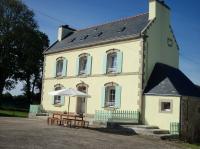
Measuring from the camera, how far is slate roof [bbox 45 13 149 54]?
78.1 feet

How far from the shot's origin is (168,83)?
21016 millimetres

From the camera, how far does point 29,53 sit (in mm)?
41281

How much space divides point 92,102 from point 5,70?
62.6 feet

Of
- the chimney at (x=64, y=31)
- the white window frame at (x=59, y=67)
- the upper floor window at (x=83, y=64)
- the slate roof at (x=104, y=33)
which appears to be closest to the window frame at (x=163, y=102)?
the slate roof at (x=104, y=33)

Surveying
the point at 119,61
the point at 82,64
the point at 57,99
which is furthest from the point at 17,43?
the point at 119,61

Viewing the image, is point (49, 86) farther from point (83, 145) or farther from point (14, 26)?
point (83, 145)

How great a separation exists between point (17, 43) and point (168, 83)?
80.6ft

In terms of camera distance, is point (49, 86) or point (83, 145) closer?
point (83, 145)

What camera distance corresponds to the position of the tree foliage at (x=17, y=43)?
129ft

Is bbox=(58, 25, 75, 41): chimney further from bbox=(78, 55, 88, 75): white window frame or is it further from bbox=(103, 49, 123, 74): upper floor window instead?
bbox=(103, 49, 123, 74): upper floor window

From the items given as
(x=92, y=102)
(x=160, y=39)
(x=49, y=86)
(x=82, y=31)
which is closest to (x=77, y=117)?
(x=92, y=102)

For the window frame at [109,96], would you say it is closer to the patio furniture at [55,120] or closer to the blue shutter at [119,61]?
the blue shutter at [119,61]

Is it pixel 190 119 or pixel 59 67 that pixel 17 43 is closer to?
pixel 59 67

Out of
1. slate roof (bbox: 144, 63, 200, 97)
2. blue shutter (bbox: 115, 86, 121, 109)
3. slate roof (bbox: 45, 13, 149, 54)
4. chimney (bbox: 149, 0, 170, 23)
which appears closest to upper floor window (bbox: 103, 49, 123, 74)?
slate roof (bbox: 45, 13, 149, 54)
